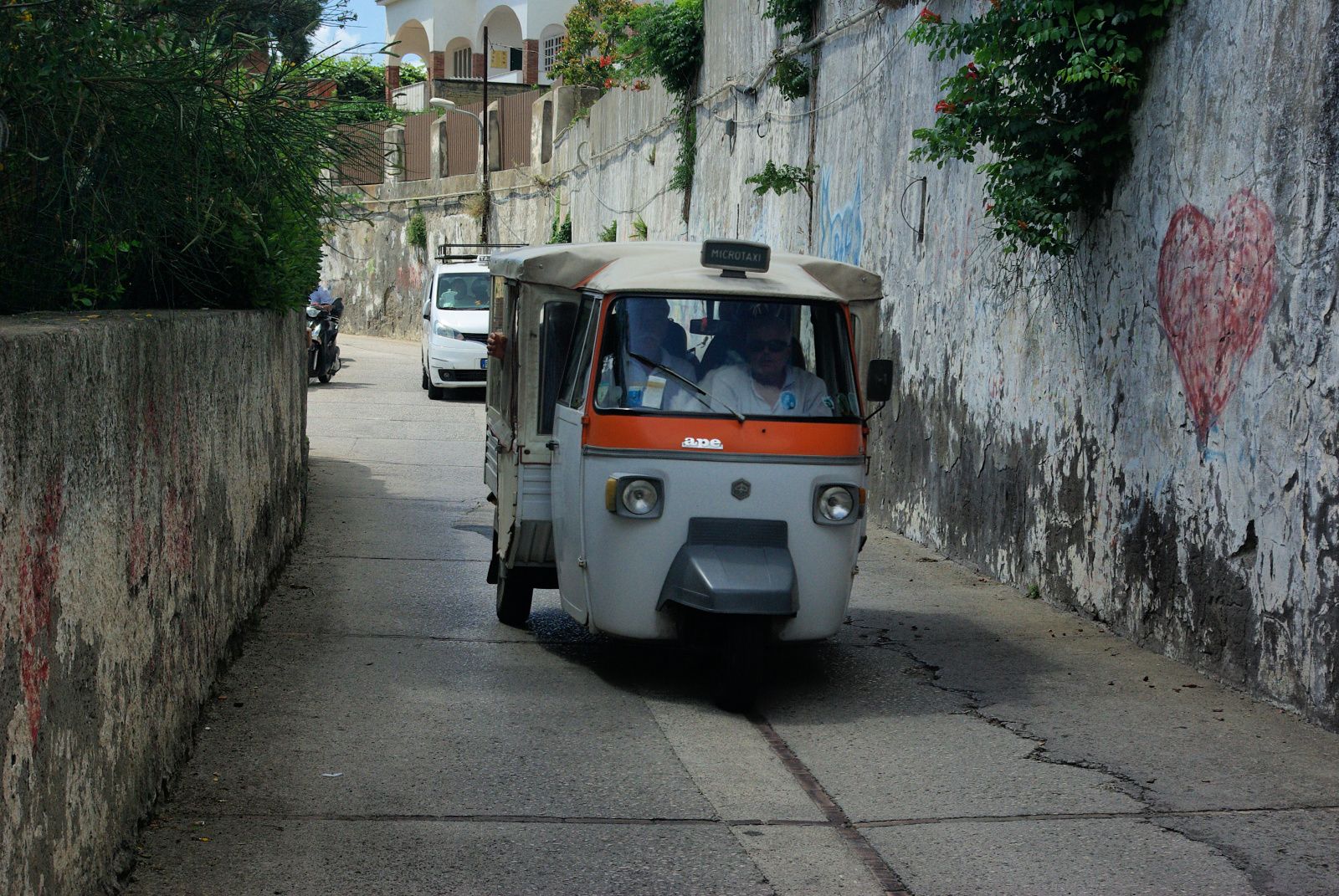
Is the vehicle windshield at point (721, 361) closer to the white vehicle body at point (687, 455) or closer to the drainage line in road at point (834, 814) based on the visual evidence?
the white vehicle body at point (687, 455)

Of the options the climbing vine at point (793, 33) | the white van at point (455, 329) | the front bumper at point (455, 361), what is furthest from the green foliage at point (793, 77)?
the front bumper at point (455, 361)

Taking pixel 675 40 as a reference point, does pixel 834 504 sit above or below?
below

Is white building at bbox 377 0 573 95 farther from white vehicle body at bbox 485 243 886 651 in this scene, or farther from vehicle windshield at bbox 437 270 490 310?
white vehicle body at bbox 485 243 886 651

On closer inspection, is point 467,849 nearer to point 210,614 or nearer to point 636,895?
point 636,895

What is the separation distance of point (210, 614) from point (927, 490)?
21.3 feet

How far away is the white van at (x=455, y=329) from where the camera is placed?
23062mm

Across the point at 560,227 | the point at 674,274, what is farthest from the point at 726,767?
the point at 560,227

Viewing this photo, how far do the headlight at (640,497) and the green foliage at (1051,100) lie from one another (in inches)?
130

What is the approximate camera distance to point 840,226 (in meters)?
14.3

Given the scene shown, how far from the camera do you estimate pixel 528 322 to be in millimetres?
7758

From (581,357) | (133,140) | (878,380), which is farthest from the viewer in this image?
(581,357)

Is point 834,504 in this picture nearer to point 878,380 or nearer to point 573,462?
Result: point 878,380

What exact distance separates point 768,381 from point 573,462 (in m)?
1.00

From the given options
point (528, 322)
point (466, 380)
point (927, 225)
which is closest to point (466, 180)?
point (466, 380)
